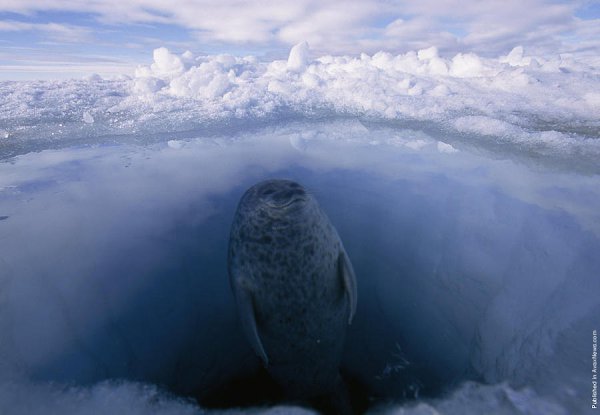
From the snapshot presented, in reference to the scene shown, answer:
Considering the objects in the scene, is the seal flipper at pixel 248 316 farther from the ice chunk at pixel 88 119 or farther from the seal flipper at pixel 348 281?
the ice chunk at pixel 88 119

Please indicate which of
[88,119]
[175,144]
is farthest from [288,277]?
[88,119]

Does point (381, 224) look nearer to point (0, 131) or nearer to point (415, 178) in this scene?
point (415, 178)

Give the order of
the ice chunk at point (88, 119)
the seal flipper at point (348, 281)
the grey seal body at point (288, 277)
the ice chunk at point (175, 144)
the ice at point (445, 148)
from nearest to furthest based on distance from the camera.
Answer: the grey seal body at point (288, 277) → the seal flipper at point (348, 281) → the ice at point (445, 148) → the ice chunk at point (175, 144) → the ice chunk at point (88, 119)

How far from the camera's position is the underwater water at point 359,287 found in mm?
2430

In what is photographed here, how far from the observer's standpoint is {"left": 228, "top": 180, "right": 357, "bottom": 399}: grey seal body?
2355 millimetres

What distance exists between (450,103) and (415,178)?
9894 mm

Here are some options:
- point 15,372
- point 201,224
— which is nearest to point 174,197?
point 201,224

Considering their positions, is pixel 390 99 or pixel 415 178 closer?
pixel 415 178

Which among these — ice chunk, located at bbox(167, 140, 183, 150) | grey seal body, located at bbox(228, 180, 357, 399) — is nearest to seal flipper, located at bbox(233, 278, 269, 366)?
grey seal body, located at bbox(228, 180, 357, 399)

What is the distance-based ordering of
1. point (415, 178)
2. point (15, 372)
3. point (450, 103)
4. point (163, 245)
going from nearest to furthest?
point (15, 372) → point (163, 245) → point (415, 178) → point (450, 103)

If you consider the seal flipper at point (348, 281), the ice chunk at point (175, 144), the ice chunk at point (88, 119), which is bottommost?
the seal flipper at point (348, 281)

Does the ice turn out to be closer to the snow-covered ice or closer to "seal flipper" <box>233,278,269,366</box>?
the snow-covered ice

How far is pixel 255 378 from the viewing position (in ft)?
10.3

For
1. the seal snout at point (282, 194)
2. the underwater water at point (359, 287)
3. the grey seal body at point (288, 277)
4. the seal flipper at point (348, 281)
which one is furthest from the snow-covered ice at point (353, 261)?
the seal snout at point (282, 194)
